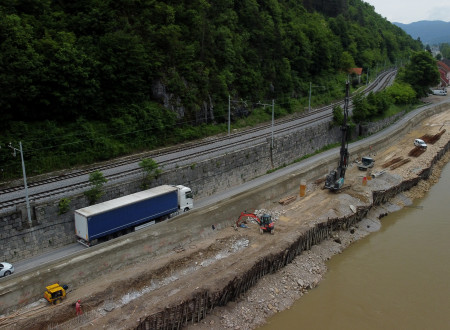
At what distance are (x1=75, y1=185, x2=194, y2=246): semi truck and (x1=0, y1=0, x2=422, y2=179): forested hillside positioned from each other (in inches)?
420

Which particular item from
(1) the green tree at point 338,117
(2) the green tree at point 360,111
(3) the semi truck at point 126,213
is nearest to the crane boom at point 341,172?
(1) the green tree at point 338,117

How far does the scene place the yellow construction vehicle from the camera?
2255 centimetres

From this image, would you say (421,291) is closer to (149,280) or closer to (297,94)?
(149,280)

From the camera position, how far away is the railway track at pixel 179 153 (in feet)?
98.5

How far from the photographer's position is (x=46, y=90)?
37438mm

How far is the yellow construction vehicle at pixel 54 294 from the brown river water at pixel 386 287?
1214cm

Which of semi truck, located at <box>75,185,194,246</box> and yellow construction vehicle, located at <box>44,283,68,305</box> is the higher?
semi truck, located at <box>75,185,194,246</box>

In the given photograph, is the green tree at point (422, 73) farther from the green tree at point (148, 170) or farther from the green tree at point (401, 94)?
the green tree at point (148, 170)

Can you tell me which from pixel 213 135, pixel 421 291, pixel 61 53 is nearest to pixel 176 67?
pixel 213 135

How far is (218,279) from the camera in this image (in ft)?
81.7

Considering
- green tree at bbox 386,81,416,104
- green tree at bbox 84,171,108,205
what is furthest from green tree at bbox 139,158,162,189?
green tree at bbox 386,81,416,104

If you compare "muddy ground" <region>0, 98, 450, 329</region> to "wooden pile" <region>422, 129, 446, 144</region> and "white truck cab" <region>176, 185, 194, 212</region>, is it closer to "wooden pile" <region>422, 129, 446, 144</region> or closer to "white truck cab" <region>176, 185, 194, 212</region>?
"white truck cab" <region>176, 185, 194, 212</region>

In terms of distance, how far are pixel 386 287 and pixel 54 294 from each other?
21800 millimetres

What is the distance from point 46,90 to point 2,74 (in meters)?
4.01
